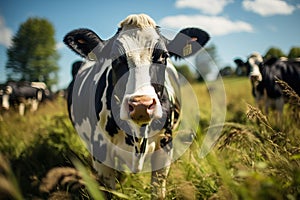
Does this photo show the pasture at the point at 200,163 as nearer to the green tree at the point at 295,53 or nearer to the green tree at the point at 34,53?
the green tree at the point at 295,53

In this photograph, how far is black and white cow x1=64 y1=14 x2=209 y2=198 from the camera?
243 centimetres

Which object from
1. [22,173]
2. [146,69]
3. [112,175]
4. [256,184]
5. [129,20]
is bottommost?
[22,173]

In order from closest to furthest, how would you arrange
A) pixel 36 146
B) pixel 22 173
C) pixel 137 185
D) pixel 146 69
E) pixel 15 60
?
pixel 146 69 < pixel 137 185 < pixel 22 173 < pixel 36 146 < pixel 15 60

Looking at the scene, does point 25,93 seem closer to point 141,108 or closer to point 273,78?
point 273,78

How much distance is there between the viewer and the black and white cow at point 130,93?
2.43 metres

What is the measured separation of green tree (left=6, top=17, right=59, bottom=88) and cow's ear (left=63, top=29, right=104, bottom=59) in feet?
50.0

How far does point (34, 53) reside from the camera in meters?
22.4

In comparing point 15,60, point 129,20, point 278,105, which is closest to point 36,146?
point 129,20

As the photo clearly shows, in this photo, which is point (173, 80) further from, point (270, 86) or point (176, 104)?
point (270, 86)

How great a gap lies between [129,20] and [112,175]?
152 cm

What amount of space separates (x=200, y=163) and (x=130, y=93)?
1.46m

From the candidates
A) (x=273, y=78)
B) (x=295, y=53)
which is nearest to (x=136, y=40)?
(x=295, y=53)

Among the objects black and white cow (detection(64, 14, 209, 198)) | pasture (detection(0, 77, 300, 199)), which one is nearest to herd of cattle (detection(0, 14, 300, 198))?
black and white cow (detection(64, 14, 209, 198))

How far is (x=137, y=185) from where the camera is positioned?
127 inches
